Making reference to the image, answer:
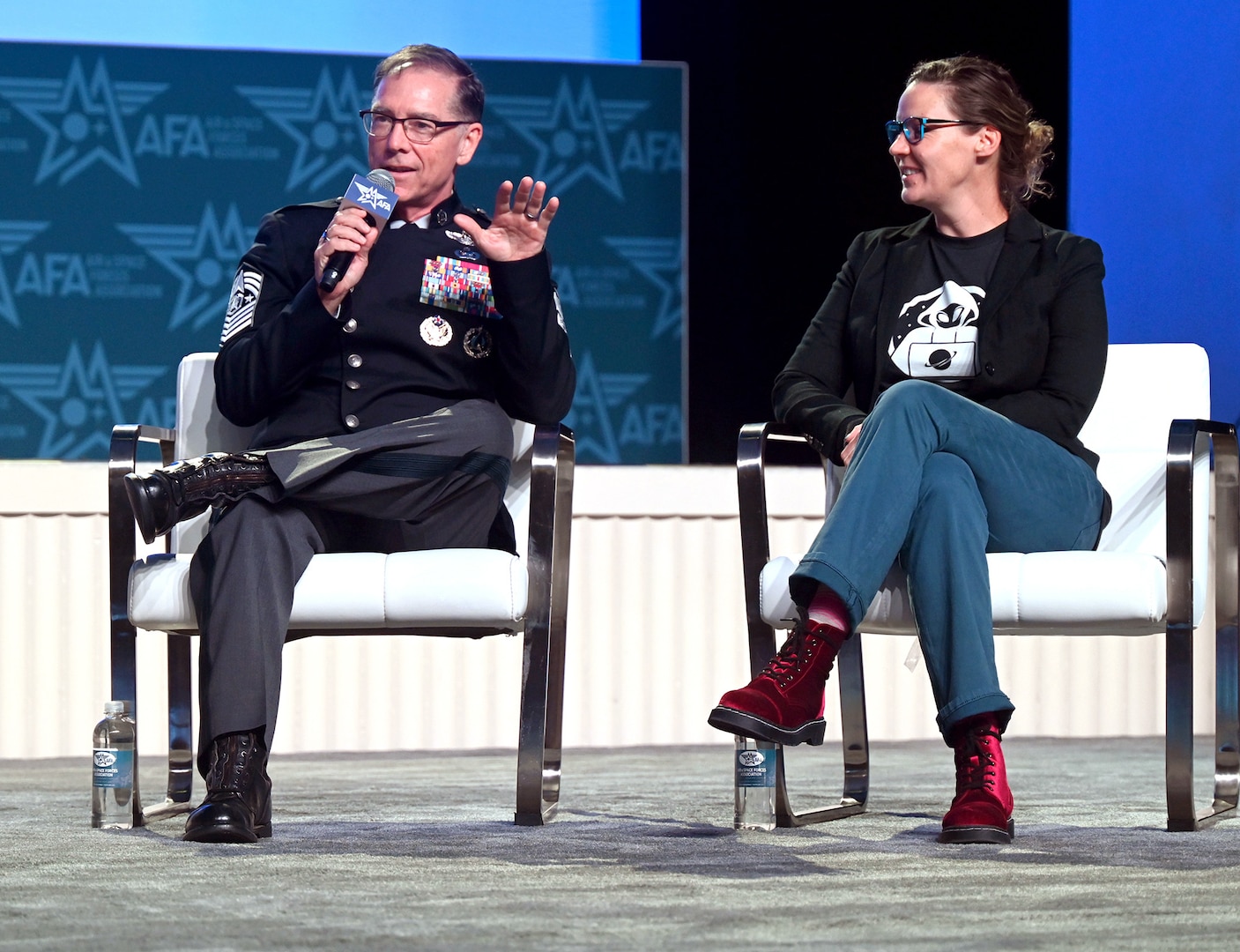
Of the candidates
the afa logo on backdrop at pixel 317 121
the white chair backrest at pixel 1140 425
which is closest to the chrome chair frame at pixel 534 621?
the white chair backrest at pixel 1140 425

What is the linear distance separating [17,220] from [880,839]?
2409 mm

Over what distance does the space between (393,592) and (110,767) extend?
443 mm

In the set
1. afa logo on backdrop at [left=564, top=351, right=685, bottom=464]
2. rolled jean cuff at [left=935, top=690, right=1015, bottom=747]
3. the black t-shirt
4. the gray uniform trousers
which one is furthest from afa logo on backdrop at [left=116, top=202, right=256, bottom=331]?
rolled jean cuff at [left=935, top=690, right=1015, bottom=747]

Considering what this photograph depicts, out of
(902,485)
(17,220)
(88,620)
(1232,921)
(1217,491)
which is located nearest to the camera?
(1232,921)

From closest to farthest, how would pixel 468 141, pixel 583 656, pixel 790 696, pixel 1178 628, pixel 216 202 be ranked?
pixel 790 696
pixel 1178 628
pixel 468 141
pixel 583 656
pixel 216 202

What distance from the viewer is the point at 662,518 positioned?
3.42m

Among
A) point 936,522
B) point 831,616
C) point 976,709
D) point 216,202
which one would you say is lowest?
point 976,709

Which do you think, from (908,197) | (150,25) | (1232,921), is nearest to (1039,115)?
(908,197)

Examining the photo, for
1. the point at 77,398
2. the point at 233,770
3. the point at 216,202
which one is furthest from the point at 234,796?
the point at 216,202

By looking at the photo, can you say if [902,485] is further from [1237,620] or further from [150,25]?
[150,25]

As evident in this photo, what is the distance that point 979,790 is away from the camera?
1815 mm

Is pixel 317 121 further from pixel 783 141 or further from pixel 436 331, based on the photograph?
pixel 436 331

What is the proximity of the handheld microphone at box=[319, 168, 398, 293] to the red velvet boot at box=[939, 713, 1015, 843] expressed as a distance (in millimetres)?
929

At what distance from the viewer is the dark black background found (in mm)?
3654
